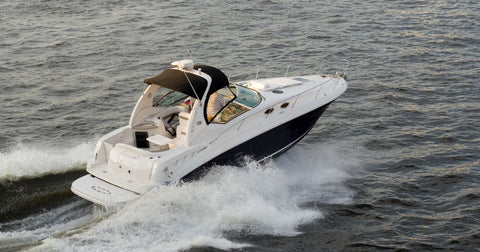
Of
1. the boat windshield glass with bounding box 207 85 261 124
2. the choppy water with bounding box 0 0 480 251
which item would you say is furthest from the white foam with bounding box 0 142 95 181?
the boat windshield glass with bounding box 207 85 261 124

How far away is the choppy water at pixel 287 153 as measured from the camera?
36.3 feet

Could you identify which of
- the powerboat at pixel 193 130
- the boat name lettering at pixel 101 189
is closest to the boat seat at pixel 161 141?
the powerboat at pixel 193 130

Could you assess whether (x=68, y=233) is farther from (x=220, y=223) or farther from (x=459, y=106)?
(x=459, y=106)

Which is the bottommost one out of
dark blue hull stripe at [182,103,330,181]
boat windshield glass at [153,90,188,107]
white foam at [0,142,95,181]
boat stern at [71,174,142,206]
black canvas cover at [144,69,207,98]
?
white foam at [0,142,95,181]

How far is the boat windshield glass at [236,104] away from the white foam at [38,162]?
3223 millimetres

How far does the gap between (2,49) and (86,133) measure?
7647 millimetres

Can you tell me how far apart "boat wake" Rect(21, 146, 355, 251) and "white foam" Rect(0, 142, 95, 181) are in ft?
7.19

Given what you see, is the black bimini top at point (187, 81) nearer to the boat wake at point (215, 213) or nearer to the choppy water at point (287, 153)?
the boat wake at point (215, 213)

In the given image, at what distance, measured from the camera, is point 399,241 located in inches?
438

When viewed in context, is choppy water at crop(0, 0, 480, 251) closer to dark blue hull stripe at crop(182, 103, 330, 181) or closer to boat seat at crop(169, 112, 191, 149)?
dark blue hull stripe at crop(182, 103, 330, 181)

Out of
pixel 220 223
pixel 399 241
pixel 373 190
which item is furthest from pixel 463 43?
pixel 220 223

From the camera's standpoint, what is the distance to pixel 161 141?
1191 cm

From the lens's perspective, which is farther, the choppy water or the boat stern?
the choppy water

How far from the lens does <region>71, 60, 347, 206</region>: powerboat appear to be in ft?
37.1
